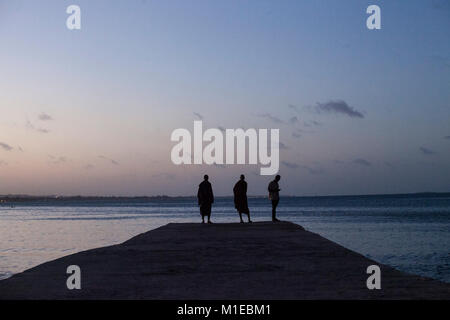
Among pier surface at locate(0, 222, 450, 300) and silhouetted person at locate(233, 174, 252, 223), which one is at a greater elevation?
silhouetted person at locate(233, 174, 252, 223)

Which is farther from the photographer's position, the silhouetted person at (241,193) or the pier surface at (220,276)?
the silhouetted person at (241,193)

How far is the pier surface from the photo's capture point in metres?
6.60

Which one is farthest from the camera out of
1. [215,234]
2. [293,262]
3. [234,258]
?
[215,234]

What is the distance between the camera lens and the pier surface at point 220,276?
660cm

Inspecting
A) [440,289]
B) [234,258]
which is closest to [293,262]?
[234,258]

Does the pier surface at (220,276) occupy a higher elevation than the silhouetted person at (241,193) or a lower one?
lower

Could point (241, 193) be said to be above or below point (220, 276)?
above

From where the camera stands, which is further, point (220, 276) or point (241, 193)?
point (241, 193)

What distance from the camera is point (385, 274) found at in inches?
315

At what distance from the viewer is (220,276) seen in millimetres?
7977

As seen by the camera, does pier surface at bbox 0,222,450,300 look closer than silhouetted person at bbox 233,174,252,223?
Yes
